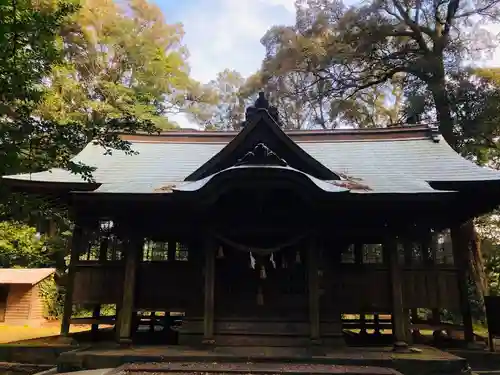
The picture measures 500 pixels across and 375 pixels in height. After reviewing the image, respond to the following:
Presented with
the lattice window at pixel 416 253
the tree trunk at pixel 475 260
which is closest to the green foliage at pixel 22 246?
the lattice window at pixel 416 253

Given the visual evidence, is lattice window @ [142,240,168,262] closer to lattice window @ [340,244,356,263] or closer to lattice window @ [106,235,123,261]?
lattice window @ [106,235,123,261]

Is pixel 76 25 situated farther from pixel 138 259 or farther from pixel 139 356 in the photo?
pixel 139 356

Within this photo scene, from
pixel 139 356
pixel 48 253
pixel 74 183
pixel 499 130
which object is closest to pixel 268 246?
pixel 139 356

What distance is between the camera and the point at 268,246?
329 inches

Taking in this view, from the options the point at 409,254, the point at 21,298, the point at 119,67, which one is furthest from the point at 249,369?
the point at 119,67

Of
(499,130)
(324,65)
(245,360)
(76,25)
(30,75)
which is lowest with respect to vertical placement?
(245,360)

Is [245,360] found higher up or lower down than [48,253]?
lower down

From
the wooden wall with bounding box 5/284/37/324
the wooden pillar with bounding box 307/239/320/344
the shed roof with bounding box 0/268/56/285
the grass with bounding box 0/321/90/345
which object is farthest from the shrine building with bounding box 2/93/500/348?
the wooden wall with bounding box 5/284/37/324

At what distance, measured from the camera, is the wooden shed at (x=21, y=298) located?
64.0 ft

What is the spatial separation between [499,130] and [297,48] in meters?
10.4

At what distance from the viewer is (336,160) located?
33.9 feet

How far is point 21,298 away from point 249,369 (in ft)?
58.7

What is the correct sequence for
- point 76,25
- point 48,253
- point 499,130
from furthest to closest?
1. point 48,253
2. point 76,25
3. point 499,130

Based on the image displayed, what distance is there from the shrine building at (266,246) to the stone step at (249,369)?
3.50 ft
